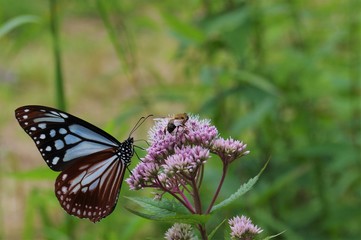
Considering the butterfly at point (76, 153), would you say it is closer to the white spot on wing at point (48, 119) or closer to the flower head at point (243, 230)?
the white spot on wing at point (48, 119)

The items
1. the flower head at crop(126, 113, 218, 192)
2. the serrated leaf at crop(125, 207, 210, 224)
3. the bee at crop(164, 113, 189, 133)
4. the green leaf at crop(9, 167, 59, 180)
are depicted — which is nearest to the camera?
the serrated leaf at crop(125, 207, 210, 224)

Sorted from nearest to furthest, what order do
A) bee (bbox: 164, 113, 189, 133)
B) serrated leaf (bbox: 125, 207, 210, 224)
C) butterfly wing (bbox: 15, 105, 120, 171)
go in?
serrated leaf (bbox: 125, 207, 210, 224), bee (bbox: 164, 113, 189, 133), butterfly wing (bbox: 15, 105, 120, 171)

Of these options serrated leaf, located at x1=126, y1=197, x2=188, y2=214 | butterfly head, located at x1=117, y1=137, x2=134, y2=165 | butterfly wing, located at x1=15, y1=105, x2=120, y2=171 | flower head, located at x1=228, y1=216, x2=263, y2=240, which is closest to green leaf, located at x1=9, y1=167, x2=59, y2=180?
butterfly wing, located at x1=15, y1=105, x2=120, y2=171

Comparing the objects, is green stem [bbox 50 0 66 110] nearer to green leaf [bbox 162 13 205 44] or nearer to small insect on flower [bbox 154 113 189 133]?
green leaf [bbox 162 13 205 44]

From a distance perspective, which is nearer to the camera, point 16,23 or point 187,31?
point 16,23

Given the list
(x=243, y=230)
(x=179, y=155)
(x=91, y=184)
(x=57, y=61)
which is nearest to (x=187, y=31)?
(x=57, y=61)

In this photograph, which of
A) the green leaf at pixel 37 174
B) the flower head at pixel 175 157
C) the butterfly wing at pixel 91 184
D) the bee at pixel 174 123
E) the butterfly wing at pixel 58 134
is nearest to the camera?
the flower head at pixel 175 157

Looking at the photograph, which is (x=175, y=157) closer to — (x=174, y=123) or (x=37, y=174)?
(x=174, y=123)

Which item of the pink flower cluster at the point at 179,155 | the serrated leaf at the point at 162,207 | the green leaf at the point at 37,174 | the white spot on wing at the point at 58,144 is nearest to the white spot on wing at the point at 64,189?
the white spot on wing at the point at 58,144
